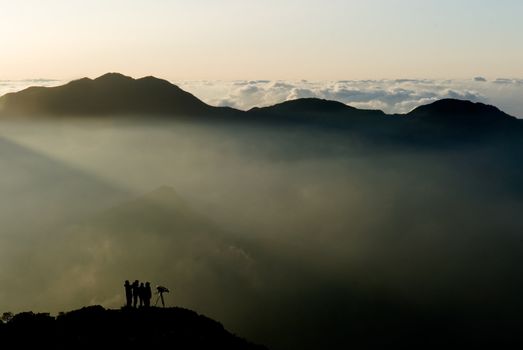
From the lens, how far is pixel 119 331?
55.0 metres

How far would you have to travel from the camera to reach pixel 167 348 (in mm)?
52656

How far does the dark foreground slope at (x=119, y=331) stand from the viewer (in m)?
52.9

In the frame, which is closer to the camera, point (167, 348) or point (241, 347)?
point (167, 348)

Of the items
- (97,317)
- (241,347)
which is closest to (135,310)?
(97,317)

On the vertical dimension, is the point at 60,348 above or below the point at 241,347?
above

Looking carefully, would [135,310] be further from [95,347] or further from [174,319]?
[95,347]

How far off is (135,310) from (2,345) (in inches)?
512

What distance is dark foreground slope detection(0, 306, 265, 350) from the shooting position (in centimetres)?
5294

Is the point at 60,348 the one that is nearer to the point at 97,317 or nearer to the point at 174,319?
the point at 97,317

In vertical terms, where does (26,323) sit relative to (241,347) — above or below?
above

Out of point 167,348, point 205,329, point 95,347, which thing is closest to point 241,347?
point 205,329

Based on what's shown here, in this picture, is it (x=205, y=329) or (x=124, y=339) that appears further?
(x=205, y=329)

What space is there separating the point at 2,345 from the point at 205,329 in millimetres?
19567

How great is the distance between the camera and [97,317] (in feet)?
191
